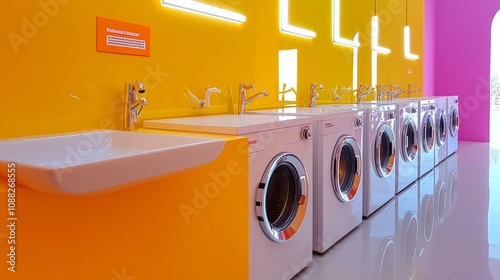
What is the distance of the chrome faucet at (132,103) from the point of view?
187cm

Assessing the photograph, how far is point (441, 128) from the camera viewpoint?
5777 mm

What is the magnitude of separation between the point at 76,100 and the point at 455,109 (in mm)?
6198

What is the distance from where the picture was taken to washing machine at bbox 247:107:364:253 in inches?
100

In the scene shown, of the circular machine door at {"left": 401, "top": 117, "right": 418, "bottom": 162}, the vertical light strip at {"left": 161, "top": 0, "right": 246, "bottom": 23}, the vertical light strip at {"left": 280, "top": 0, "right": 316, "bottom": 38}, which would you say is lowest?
the circular machine door at {"left": 401, "top": 117, "right": 418, "bottom": 162}

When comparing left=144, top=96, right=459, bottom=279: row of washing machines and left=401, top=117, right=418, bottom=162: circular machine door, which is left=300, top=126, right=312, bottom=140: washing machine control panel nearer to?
left=144, top=96, right=459, bottom=279: row of washing machines

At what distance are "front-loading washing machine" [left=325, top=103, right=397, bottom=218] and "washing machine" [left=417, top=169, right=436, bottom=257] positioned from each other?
29cm

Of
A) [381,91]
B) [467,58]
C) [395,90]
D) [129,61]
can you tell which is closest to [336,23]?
[381,91]

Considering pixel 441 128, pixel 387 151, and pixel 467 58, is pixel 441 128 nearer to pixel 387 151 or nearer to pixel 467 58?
pixel 387 151

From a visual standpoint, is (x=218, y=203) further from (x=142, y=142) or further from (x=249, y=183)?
(x=142, y=142)

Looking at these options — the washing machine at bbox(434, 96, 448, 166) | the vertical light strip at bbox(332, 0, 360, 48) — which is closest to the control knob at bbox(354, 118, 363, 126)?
the vertical light strip at bbox(332, 0, 360, 48)

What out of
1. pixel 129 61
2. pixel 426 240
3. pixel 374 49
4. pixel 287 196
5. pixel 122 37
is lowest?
pixel 426 240

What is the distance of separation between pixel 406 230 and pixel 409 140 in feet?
5.48

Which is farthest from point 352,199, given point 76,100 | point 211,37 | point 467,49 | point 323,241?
point 467,49

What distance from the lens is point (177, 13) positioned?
2254 mm
